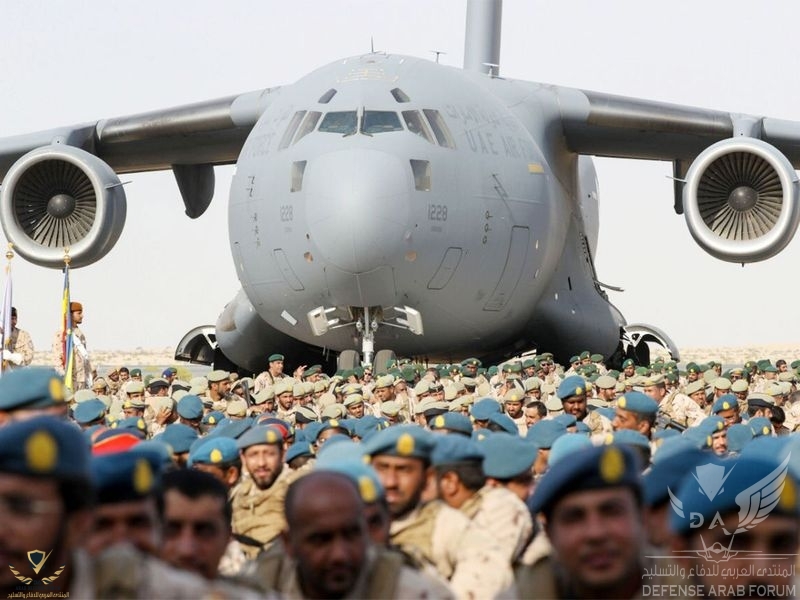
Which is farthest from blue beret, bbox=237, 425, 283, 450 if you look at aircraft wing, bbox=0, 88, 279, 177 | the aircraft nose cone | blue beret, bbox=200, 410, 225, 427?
aircraft wing, bbox=0, 88, 279, 177

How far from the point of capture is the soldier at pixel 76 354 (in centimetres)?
1390

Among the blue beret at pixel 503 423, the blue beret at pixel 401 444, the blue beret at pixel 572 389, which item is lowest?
the blue beret at pixel 572 389

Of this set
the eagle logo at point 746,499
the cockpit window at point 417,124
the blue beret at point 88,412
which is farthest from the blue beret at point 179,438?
the cockpit window at point 417,124

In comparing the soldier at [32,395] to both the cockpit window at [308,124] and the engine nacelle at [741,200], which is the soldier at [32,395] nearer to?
the cockpit window at [308,124]

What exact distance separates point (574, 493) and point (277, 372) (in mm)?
12088

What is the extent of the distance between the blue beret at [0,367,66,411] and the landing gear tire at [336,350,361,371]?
→ 30.9ft

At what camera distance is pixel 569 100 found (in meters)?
16.7

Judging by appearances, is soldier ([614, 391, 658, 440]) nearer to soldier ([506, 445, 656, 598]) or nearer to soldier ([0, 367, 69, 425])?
soldier ([0, 367, 69, 425])

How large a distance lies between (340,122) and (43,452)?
36.6 feet

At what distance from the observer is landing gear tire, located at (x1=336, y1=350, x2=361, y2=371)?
14625 mm

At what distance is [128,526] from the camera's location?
3.32m

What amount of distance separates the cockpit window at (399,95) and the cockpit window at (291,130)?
0.85 meters

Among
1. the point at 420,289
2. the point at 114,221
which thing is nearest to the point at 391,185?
the point at 420,289

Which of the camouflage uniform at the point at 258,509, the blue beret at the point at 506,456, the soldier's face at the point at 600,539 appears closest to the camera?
the soldier's face at the point at 600,539
